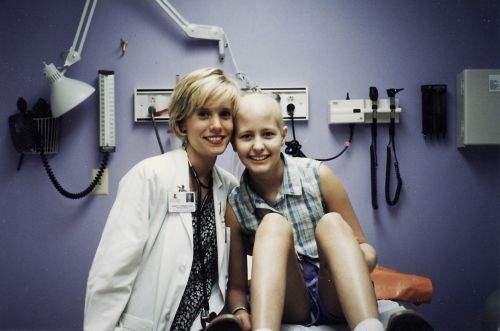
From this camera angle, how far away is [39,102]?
89.0 inches

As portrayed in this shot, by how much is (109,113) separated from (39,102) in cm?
35

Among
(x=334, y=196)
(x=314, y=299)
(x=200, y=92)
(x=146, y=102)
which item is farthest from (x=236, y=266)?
(x=146, y=102)

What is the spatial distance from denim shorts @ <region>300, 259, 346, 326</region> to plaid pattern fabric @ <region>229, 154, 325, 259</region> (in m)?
0.04

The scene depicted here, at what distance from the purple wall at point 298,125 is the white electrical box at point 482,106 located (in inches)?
4.7

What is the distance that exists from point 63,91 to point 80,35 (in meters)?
0.37

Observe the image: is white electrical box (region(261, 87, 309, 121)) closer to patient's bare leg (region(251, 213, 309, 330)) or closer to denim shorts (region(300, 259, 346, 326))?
denim shorts (region(300, 259, 346, 326))

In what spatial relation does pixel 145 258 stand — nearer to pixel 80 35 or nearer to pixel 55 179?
pixel 55 179

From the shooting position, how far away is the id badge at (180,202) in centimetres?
142

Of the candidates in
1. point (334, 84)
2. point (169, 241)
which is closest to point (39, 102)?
point (169, 241)

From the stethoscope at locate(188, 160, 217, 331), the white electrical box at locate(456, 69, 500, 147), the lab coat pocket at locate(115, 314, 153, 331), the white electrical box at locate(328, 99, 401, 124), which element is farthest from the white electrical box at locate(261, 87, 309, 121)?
the lab coat pocket at locate(115, 314, 153, 331)

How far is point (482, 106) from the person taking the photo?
2.16m

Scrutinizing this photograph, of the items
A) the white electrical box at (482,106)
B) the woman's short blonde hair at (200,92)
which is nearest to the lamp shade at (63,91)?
the woman's short blonde hair at (200,92)

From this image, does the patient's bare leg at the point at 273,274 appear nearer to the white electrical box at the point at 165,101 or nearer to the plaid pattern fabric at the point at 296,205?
the plaid pattern fabric at the point at 296,205

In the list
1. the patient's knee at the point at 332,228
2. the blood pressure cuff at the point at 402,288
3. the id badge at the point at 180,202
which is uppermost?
the id badge at the point at 180,202
